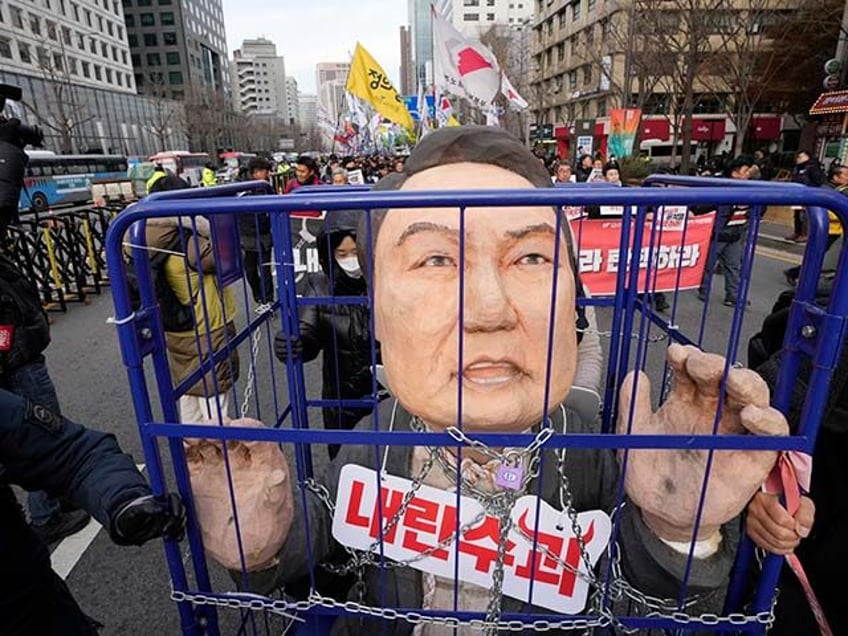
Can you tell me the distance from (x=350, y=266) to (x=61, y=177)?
2622cm

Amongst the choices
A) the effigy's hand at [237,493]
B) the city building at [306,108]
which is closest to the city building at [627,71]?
the effigy's hand at [237,493]

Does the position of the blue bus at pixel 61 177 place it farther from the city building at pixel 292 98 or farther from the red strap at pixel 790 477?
the city building at pixel 292 98

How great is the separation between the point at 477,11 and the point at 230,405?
95343 mm

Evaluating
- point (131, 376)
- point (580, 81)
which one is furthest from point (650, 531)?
point (580, 81)

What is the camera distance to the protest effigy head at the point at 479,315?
1.07 metres

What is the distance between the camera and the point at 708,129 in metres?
36.2

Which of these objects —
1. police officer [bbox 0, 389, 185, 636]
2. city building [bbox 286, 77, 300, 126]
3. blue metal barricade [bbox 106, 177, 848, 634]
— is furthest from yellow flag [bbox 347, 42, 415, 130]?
city building [bbox 286, 77, 300, 126]

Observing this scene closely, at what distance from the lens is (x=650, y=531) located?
1247mm

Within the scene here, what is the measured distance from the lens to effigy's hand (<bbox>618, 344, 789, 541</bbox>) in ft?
3.45

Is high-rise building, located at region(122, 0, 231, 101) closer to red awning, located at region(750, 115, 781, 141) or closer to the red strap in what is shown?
red awning, located at region(750, 115, 781, 141)

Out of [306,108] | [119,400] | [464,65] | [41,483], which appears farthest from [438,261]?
[306,108]

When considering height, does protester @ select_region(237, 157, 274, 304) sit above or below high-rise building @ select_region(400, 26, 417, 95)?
below

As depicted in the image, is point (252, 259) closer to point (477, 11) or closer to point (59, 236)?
point (59, 236)

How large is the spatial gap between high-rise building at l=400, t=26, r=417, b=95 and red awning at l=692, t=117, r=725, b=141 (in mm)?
75913
